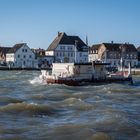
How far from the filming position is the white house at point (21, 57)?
352ft

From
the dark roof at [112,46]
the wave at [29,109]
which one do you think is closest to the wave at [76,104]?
the wave at [29,109]

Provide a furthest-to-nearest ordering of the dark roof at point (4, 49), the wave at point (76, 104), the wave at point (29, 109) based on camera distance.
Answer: the dark roof at point (4, 49) < the wave at point (76, 104) < the wave at point (29, 109)

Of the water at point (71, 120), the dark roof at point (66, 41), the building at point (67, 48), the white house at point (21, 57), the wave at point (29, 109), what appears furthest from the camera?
the white house at point (21, 57)

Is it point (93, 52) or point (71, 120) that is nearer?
point (71, 120)

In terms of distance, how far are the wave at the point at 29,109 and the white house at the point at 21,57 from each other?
82.4 meters

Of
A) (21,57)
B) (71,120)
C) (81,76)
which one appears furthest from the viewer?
(21,57)

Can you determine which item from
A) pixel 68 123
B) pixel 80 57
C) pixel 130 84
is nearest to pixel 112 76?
pixel 130 84

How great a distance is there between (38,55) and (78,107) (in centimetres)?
8874

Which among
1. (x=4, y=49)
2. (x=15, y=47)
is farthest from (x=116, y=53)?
(x=4, y=49)

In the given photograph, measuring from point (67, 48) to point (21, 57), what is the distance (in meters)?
11.9

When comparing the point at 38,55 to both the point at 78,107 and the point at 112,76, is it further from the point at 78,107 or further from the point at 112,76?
the point at 78,107

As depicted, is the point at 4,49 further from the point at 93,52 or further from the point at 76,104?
the point at 76,104

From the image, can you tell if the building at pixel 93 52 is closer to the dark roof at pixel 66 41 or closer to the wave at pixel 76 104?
the dark roof at pixel 66 41

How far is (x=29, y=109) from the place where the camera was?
78.7ft
